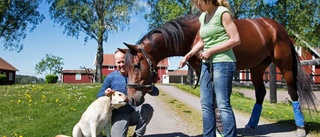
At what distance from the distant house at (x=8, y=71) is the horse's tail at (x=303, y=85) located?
46436 millimetres

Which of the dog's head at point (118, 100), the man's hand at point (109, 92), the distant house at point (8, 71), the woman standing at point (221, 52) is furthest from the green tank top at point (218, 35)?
the distant house at point (8, 71)

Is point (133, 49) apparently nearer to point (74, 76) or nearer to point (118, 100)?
point (118, 100)

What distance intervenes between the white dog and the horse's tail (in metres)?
3.12

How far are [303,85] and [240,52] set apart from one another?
59.2 inches

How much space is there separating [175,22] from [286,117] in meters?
3.40

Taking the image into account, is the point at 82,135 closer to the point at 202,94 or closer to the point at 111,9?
the point at 202,94

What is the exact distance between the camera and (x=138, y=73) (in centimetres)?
356

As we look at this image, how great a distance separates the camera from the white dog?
342cm

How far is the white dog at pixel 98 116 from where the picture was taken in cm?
342

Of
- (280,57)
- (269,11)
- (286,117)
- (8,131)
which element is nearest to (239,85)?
(269,11)

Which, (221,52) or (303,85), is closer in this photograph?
(221,52)

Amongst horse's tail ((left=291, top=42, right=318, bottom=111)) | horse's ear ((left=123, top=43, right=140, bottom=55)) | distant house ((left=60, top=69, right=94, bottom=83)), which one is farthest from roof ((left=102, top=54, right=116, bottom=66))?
horse's ear ((left=123, top=43, right=140, bottom=55))

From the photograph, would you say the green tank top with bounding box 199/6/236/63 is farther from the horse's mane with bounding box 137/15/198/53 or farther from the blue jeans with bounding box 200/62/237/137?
the horse's mane with bounding box 137/15/198/53

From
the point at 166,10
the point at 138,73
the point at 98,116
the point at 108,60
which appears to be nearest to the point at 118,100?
the point at 98,116
